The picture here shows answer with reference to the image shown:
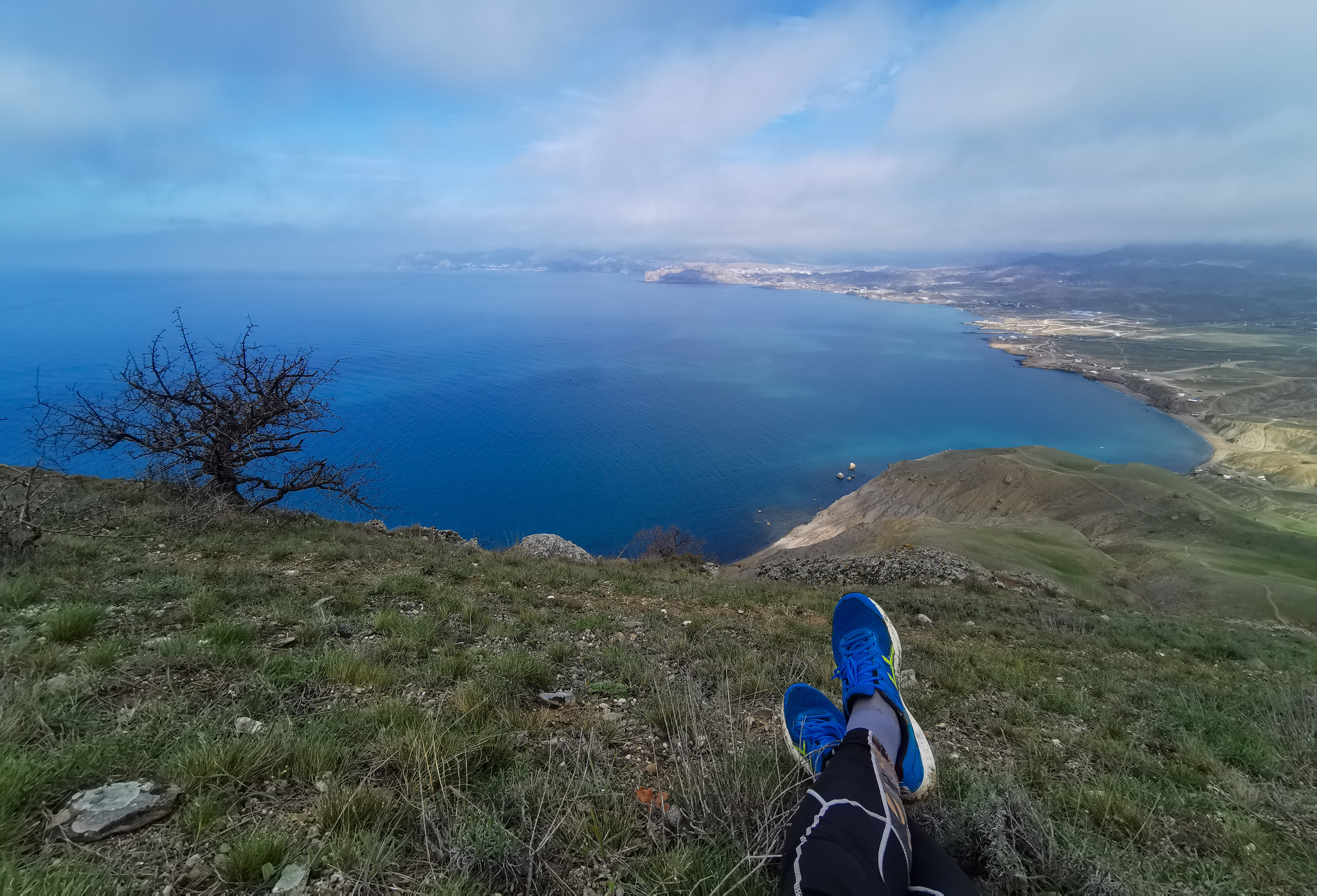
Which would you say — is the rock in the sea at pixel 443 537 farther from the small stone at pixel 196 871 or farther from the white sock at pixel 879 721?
the white sock at pixel 879 721

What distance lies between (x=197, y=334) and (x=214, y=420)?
87.1m

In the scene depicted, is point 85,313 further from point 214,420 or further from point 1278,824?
point 1278,824

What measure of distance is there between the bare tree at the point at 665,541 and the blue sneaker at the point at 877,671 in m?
28.6

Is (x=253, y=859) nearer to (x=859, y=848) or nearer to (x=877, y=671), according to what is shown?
(x=859, y=848)

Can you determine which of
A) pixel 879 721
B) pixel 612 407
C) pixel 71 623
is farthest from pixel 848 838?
pixel 612 407

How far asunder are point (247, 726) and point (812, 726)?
10.7 feet

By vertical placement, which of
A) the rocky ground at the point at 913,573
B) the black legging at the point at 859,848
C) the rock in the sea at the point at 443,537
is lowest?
the rocky ground at the point at 913,573

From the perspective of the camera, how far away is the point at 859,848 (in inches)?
76.8

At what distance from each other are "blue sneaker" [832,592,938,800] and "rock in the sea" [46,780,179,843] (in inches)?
135

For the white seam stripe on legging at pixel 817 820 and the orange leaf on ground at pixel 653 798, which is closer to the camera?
the white seam stripe on legging at pixel 817 820

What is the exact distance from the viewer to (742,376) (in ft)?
278

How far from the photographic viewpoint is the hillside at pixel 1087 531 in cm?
2008

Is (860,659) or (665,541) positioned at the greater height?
(860,659)

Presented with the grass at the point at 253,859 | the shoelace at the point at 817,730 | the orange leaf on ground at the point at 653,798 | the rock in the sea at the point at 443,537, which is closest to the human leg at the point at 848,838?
the shoelace at the point at 817,730
